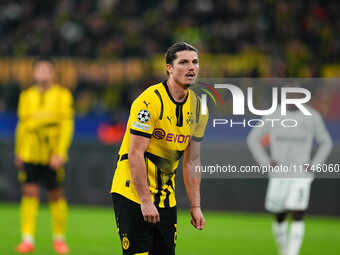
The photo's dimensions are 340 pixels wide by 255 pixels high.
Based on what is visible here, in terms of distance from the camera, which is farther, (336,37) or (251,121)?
(336,37)

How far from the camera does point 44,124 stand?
8.88 m

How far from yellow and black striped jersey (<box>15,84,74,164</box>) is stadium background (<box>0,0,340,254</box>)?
4070mm

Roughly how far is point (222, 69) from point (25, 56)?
5.05 m

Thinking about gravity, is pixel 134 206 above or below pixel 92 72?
below

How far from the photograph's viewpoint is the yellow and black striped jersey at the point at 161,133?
4.45m

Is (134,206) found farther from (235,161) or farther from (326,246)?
(326,246)

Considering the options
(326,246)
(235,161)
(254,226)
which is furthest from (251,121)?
(254,226)

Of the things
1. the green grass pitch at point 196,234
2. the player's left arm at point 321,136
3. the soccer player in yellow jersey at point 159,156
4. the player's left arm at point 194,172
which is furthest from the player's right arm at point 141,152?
the green grass pitch at point 196,234

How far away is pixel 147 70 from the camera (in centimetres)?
1496

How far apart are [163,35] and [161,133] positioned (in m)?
11.9

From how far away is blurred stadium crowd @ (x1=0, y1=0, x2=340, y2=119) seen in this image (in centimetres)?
1482

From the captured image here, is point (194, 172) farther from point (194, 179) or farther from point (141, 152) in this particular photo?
→ point (141, 152)
